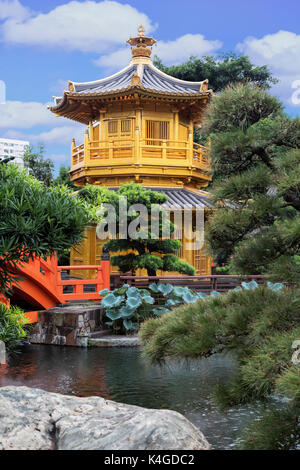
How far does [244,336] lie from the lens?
13.5 feet

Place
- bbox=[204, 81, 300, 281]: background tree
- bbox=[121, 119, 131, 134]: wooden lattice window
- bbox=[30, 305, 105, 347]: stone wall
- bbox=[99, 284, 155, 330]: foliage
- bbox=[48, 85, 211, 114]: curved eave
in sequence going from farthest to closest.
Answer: bbox=[121, 119, 131, 134]: wooden lattice window
bbox=[48, 85, 211, 114]: curved eave
bbox=[99, 284, 155, 330]: foliage
bbox=[30, 305, 105, 347]: stone wall
bbox=[204, 81, 300, 281]: background tree

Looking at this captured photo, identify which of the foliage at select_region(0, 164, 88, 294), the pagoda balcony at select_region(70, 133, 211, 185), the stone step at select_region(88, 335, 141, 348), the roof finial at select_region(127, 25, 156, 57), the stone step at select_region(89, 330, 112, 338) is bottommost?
the stone step at select_region(88, 335, 141, 348)

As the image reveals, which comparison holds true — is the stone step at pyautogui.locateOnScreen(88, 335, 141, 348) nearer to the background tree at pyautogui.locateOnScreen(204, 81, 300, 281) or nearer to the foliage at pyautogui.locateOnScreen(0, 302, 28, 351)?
the foliage at pyautogui.locateOnScreen(0, 302, 28, 351)

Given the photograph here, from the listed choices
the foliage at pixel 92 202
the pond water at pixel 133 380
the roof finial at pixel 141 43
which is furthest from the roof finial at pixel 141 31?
the foliage at pixel 92 202

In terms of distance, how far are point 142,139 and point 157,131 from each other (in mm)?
1133

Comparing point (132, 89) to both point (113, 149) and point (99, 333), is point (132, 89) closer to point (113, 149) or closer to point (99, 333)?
point (113, 149)

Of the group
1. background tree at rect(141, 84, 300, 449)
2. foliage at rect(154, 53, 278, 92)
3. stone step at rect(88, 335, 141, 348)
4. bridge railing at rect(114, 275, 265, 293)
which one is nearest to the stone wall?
stone step at rect(88, 335, 141, 348)

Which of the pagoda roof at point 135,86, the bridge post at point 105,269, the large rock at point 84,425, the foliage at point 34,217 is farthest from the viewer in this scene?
the pagoda roof at point 135,86

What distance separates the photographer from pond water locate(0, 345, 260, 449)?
22.7ft

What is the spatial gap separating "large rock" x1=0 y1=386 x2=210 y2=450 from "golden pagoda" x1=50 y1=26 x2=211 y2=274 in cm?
1203

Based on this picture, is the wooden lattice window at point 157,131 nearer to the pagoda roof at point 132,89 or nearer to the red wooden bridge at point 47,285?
the pagoda roof at point 132,89

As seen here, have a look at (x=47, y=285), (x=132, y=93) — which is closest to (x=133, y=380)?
(x=47, y=285)

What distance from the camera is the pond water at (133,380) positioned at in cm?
691

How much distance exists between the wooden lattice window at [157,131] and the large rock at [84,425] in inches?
544
